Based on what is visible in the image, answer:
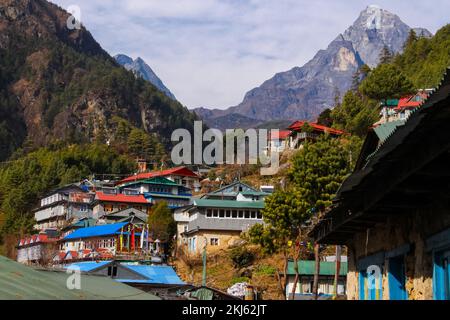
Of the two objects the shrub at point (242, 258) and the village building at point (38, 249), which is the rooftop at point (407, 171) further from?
the village building at point (38, 249)

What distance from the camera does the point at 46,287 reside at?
8.17 metres

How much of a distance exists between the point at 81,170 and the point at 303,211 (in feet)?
264

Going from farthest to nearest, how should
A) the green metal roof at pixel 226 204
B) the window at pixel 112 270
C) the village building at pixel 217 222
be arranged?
1. the green metal roof at pixel 226 204
2. the village building at pixel 217 222
3. the window at pixel 112 270

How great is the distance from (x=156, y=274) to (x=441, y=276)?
37.1 metres

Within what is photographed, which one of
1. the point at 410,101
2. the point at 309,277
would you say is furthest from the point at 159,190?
the point at 309,277

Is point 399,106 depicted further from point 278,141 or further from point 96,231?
point 96,231

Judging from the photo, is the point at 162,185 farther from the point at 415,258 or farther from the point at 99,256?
the point at 415,258

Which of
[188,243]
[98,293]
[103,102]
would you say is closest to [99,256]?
[188,243]

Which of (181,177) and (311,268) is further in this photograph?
(181,177)

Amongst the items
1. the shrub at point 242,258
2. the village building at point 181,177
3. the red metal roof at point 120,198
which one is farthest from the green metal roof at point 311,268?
the village building at point 181,177

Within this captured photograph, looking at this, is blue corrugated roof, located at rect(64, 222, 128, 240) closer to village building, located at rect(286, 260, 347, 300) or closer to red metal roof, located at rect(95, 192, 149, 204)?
red metal roof, located at rect(95, 192, 149, 204)

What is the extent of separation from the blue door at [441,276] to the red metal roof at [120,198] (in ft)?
251

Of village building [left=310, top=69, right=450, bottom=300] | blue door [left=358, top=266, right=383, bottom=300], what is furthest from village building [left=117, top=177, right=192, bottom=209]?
village building [left=310, top=69, right=450, bottom=300]

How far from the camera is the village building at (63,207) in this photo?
93125mm
